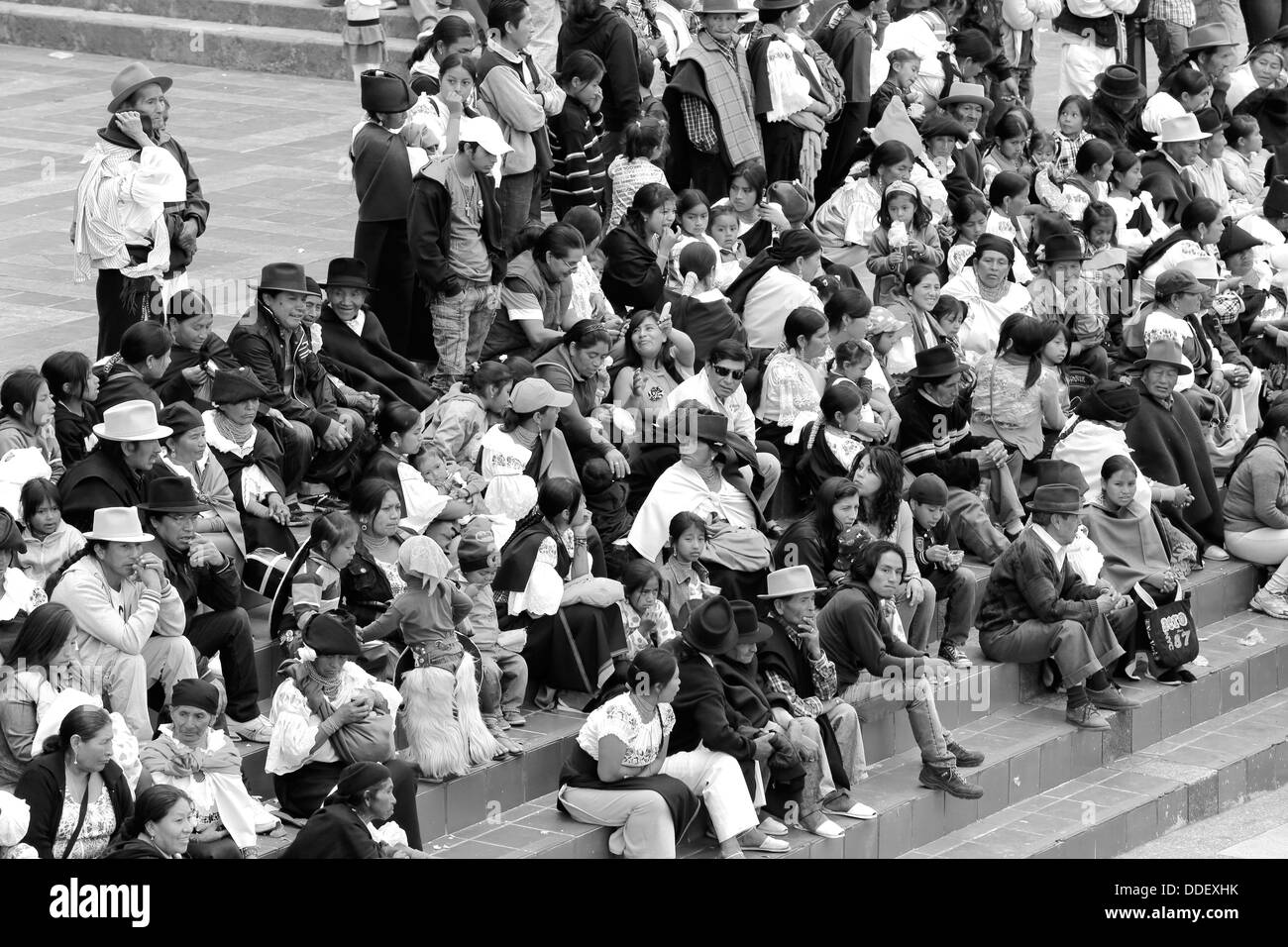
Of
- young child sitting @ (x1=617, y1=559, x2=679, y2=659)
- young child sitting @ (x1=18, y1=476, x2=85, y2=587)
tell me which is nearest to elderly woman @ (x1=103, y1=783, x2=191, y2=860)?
young child sitting @ (x1=18, y1=476, x2=85, y2=587)

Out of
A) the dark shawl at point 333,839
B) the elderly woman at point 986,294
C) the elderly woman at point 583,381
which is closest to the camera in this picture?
the dark shawl at point 333,839

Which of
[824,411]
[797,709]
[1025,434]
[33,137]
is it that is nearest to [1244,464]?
[1025,434]

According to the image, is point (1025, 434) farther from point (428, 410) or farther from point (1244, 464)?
point (428, 410)

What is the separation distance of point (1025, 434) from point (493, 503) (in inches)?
122

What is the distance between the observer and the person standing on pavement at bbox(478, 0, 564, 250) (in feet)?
41.2

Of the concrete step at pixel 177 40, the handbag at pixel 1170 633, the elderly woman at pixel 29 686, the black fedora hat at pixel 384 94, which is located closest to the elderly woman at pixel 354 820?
the elderly woman at pixel 29 686

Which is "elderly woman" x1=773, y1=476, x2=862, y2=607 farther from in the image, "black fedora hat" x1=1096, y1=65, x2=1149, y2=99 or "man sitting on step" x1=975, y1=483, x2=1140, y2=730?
"black fedora hat" x1=1096, y1=65, x2=1149, y2=99

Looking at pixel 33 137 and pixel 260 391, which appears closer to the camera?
pixel 260 391

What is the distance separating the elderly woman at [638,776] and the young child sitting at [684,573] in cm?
99

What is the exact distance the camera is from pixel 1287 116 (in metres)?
16.4

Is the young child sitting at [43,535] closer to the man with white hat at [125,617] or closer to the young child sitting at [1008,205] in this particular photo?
the man with white hat at [125,617]

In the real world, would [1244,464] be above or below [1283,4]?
below

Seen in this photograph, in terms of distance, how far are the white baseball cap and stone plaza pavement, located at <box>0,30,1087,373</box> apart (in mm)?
2412

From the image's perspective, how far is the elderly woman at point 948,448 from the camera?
11.9 m
